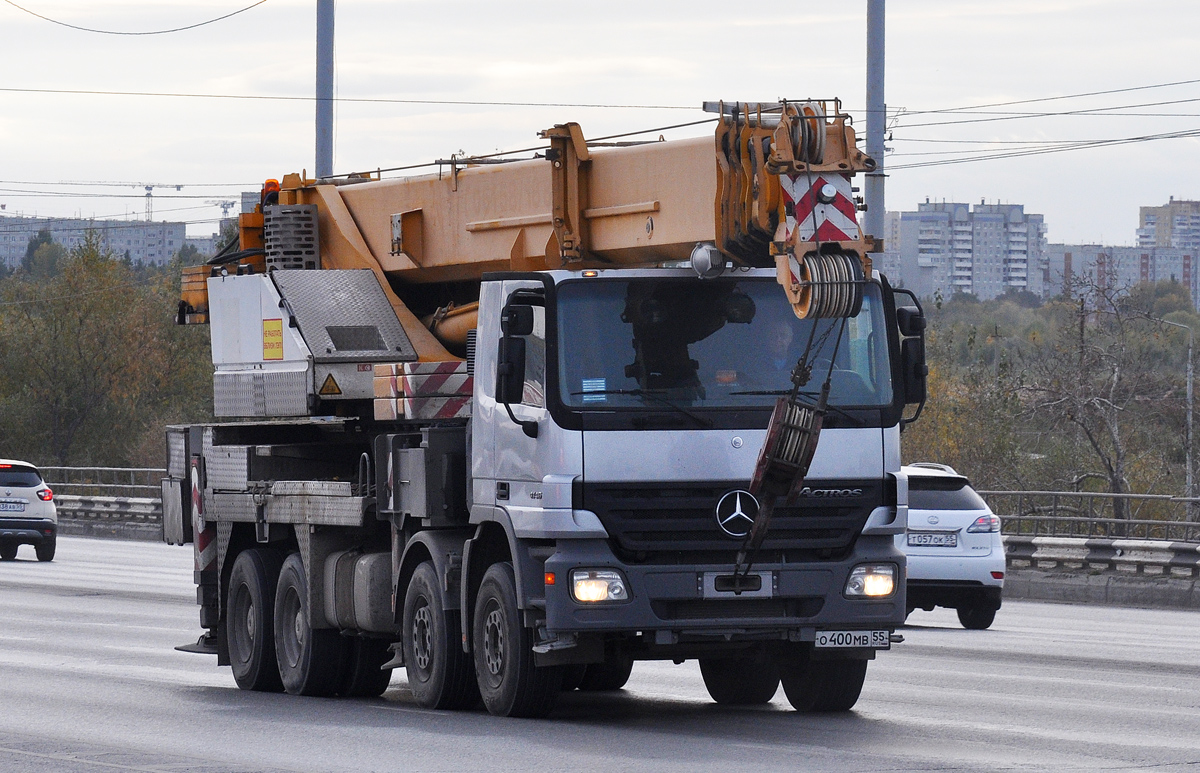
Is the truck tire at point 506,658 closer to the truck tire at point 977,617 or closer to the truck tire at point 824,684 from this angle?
the truck tire at point 824,684

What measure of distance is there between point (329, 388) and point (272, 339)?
2.90 feet

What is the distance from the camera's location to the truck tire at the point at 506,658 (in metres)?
10.7

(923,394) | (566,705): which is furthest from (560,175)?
(566,705)

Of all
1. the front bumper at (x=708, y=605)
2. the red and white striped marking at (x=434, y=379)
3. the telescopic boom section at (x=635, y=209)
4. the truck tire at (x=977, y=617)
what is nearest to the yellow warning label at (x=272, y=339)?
the telescopic boom section at (x=635, y=209)

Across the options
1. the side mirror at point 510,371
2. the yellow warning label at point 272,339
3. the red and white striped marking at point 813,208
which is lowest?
the side mirror at point 510,371

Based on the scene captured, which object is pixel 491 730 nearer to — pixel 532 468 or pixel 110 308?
pixel 532 468

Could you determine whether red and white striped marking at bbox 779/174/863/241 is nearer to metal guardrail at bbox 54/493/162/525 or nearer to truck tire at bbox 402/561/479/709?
truck tire at bbox 402/561/479/709

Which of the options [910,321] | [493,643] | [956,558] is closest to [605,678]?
[493,643]

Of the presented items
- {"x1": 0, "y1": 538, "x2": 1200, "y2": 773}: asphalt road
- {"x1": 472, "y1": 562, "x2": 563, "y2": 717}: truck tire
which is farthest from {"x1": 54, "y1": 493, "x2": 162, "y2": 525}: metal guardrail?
{"x1": 472, "y1": 562, "x2": 563, "y2": 717}: truck tire

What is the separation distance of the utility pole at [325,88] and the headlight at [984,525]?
7913 mm

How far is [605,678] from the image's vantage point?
44.3 ft

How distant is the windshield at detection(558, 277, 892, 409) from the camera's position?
10477mm

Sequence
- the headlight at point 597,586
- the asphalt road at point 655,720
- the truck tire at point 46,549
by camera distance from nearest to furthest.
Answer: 1. the asphalt road at point 655,720
2. the headlight at point 597,586
3. the truck tire at point 46,549

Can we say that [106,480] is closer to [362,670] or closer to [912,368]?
[362,670]
